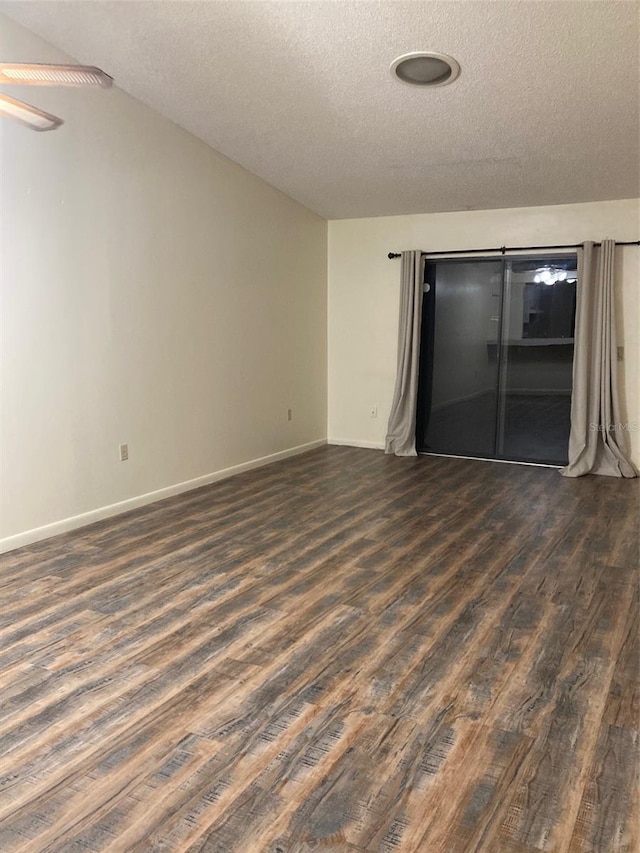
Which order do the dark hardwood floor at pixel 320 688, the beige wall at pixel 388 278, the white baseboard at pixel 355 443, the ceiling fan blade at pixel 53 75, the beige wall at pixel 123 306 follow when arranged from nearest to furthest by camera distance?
the dark hardwood floor at pixel 320 688
the ceiling fan blade at pixel 53 75
the beige wall at pixel 123 306
the beige wall at pixel 388 278
the white baseboard at pixel 355 443

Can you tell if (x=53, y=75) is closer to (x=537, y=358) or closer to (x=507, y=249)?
(x=507, y=249)

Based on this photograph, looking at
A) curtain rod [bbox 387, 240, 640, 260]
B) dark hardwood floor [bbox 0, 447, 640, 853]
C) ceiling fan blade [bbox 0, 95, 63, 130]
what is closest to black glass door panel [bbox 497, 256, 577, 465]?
curtain rod [bbox 387, 240, 640, 260]

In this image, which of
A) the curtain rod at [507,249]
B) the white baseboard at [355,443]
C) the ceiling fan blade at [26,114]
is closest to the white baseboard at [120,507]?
the white baseboard at [355,443]

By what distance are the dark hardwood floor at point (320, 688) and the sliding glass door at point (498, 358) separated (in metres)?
2.21

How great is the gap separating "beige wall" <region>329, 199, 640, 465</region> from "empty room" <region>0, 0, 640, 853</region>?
0.03 meters

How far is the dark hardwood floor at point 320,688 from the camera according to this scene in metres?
1.58

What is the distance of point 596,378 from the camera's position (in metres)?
5.57

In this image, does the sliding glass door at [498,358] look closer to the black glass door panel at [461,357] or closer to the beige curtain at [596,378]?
the black glass door panel at [461,357]

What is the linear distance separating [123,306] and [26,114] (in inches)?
71.9

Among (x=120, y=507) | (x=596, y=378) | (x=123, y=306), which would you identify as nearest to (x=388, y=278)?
(x=596, y=378)

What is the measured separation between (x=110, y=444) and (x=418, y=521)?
204 cm

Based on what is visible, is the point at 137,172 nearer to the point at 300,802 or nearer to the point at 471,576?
the point at 471,576

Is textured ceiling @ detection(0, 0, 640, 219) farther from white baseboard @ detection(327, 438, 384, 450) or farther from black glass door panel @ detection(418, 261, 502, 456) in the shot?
white baseboard @ detection(327, 438, 384, 450)

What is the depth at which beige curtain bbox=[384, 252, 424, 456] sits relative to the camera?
625 centimetres
